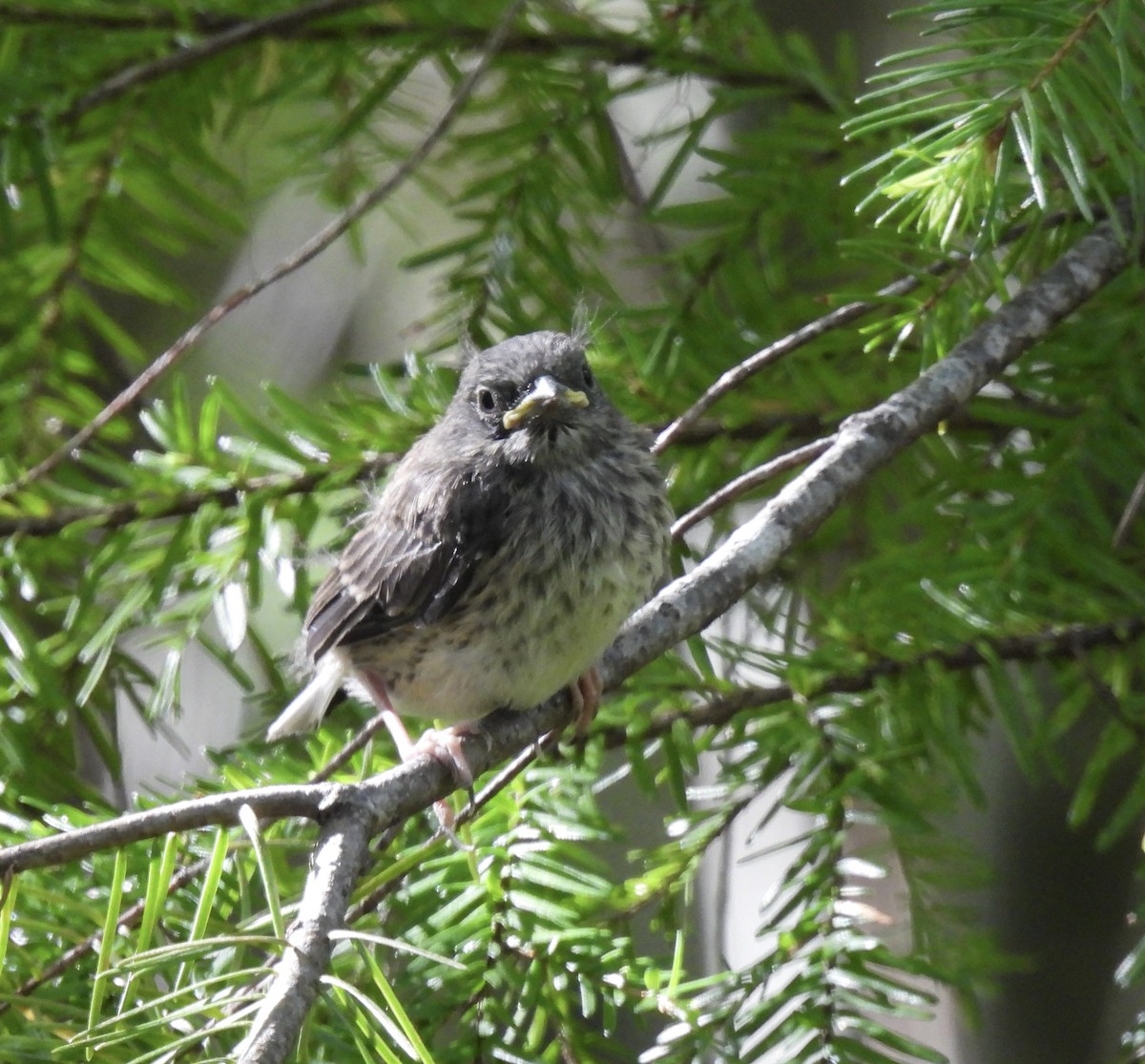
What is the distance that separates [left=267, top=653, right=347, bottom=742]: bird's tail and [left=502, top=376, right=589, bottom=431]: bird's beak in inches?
19.9

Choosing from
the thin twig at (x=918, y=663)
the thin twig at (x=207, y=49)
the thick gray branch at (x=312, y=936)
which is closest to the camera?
the thick gray branch at (x=312, y=936)

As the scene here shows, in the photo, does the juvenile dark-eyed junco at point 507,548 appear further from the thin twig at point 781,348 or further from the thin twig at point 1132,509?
the thin twig at point 1132,509

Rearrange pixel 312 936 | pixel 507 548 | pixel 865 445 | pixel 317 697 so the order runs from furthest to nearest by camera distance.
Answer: pixel 317 697 < pixel 507 548 < pixel 865 445 < pixel 312 936

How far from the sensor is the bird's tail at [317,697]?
2.07 metres

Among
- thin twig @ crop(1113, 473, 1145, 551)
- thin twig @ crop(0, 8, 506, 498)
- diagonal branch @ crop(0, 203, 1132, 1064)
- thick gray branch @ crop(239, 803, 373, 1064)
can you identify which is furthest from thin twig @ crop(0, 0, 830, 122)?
thick gray branch @ crop(239, 803, 373, 1064)

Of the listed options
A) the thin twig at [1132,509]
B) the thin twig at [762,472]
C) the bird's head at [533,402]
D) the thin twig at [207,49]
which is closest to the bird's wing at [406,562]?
the bird's head at [533,402]

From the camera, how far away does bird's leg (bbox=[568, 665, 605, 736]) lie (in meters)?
1.75

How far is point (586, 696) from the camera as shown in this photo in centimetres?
179

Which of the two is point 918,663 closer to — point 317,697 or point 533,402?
point 533,402

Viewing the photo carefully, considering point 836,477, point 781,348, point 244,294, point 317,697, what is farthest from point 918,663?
point 317,697

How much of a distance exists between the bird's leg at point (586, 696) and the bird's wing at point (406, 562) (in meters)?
0.22

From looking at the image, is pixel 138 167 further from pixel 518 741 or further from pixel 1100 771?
pixel 1100 771

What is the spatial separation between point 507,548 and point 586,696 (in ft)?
0.76

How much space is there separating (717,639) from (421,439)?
53 centimetres
